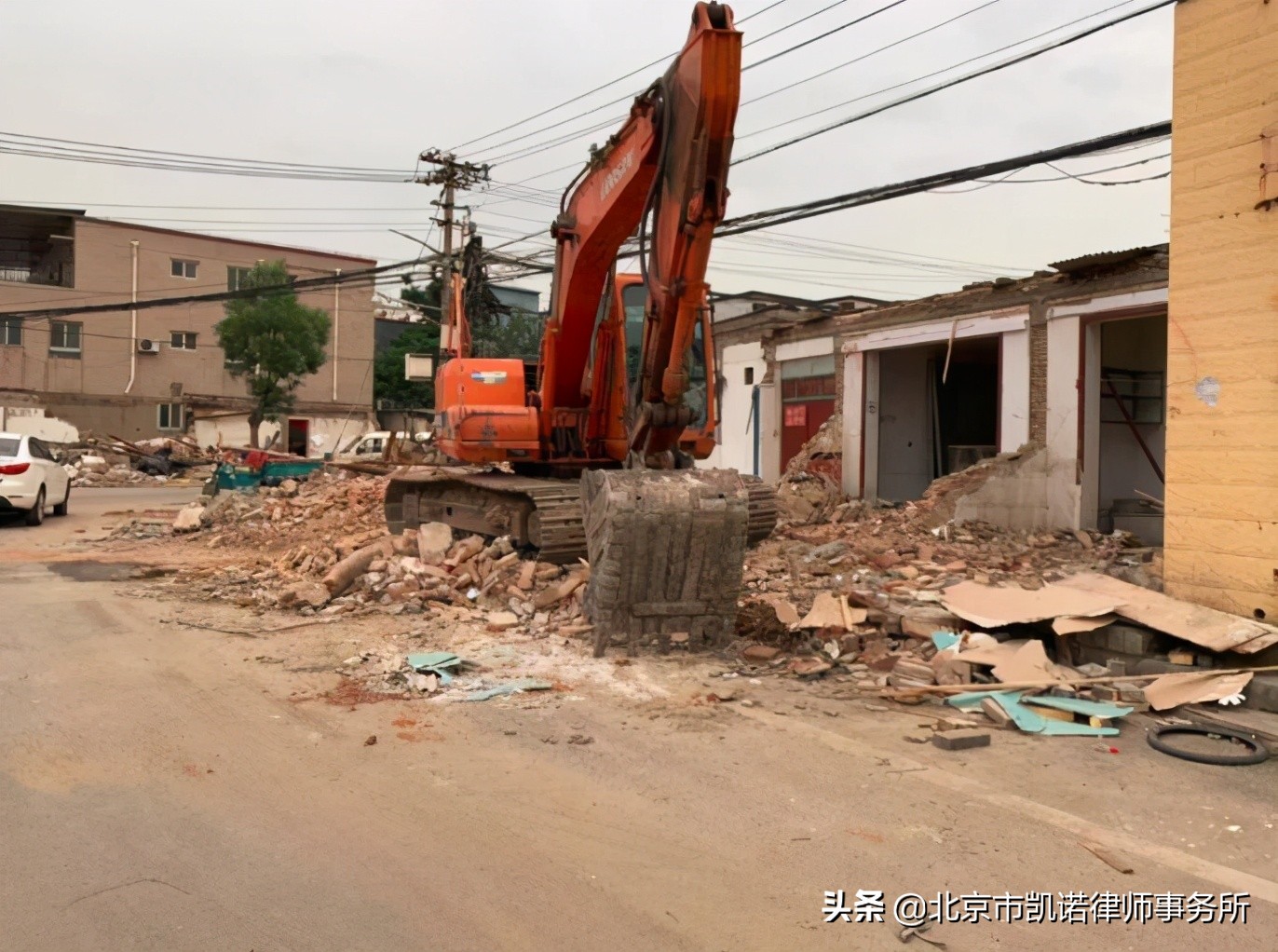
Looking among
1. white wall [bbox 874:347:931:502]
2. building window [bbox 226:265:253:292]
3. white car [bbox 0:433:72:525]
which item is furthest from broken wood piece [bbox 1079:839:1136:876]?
building window [bbox 226:265:253:292]

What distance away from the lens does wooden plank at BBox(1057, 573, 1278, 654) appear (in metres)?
6.05

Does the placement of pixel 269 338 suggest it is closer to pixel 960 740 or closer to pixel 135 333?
pixel 135 333

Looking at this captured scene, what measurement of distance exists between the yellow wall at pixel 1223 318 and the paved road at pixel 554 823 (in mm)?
2415

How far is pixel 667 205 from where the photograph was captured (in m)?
6.91

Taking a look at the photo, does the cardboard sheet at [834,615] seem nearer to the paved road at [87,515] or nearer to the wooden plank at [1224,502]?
the wooden plank at [1224,502]

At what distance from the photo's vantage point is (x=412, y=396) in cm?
5297

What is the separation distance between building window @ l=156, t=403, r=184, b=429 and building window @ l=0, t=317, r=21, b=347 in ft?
19.2

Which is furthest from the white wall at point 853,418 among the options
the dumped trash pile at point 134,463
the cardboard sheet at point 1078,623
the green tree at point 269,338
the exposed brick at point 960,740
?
the green tree at point 269,338

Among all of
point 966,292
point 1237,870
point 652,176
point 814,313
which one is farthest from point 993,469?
point 1237,870

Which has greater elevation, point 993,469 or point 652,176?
point 652,176

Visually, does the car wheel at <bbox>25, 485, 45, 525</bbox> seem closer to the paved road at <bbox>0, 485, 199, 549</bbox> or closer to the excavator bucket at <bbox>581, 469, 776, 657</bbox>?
the paved road at <bbox>0, 485, 199, 549</bbox>

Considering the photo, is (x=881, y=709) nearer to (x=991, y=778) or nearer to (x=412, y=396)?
(x=991, y=778)

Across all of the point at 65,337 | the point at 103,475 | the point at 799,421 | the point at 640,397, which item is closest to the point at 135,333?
the point at 65,337

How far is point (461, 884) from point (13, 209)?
46.5m
